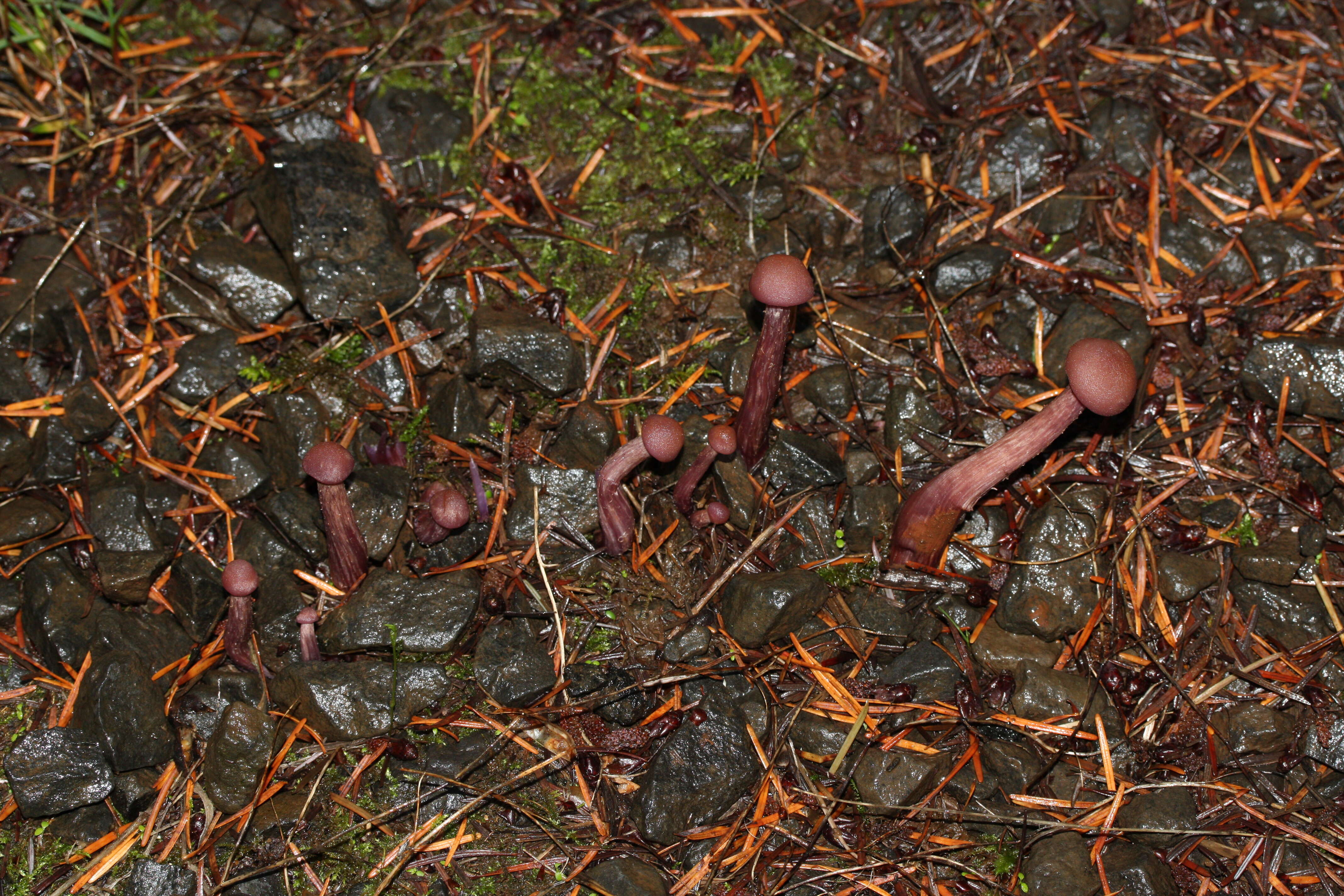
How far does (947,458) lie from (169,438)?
158 inches

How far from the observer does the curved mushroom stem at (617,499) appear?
3.93 meters

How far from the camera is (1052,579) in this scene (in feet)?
13.1

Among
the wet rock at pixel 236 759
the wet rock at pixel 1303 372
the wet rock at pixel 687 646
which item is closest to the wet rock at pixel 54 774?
the wet rock at pixel 236 759

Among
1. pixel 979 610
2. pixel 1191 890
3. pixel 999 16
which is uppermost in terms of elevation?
pixel 999 16

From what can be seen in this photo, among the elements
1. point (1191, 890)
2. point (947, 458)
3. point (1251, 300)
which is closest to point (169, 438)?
point (947, 458)

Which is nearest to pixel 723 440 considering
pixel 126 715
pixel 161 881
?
pixel 126 715

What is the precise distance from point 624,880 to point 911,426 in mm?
2477

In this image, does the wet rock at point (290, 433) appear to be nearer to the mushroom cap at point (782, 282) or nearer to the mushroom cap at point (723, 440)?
the mushroom cap at point (723, 440)

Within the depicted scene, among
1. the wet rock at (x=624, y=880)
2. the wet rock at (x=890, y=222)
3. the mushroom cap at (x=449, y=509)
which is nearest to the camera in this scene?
the wet rock at (x=624, y=880)

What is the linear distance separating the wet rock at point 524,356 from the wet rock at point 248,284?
1146 mm

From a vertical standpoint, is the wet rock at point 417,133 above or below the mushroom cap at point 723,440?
above

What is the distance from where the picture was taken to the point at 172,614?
415 cm

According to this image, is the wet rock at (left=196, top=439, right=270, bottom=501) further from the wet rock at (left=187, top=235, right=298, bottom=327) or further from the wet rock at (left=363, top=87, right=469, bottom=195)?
the wet rock at (left=363, top=87, right=469, bottom=195)

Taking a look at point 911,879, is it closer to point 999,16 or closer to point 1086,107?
point 1086,107
